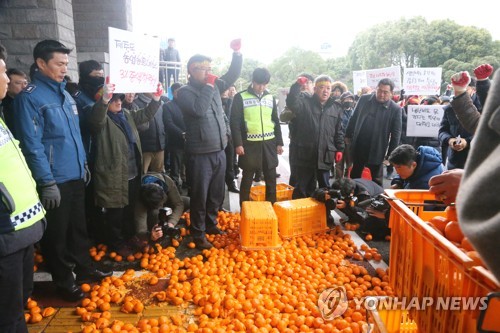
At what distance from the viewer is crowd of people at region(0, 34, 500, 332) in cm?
200

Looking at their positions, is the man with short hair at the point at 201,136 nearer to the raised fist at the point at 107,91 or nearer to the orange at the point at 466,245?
the raised fist at the point at 107,91

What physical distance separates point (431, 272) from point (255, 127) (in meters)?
3.75

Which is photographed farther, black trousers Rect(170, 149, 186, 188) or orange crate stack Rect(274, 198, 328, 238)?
black trousers Rect(170, 149, 186, 188)

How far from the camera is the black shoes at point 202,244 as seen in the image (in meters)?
4.37

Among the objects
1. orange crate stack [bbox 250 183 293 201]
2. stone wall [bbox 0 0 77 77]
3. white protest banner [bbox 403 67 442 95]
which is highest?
stone wall [bbox 0 0 77 77]

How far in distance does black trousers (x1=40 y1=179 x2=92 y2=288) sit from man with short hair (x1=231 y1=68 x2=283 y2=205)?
2376mm

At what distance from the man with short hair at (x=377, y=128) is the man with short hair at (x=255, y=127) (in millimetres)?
1530

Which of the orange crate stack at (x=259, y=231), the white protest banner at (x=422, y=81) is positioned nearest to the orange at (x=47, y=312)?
the orange crate stack at (x=259, y=231)

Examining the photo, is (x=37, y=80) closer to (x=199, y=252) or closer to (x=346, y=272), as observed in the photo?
(x=199, y=252)

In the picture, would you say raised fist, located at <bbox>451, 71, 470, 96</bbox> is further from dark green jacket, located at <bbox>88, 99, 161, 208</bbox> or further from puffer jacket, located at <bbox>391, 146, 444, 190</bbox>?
dark green jacket, located at <bbox>88, 99, 161, 208</bbox>

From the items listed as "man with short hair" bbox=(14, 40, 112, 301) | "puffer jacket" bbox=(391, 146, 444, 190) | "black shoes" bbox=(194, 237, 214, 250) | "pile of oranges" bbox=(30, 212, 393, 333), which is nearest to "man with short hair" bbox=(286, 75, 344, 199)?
"pile of oranges" bbox=(30, 212, 393, 333)

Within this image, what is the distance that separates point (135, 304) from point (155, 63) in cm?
264

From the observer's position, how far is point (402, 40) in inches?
1351

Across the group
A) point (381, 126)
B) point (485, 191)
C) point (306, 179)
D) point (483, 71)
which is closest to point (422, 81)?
point (381, 126)
